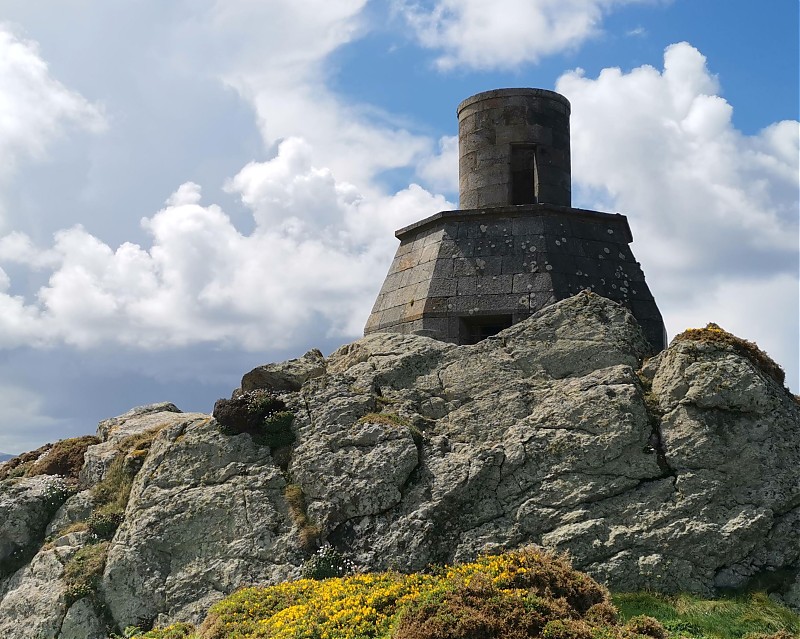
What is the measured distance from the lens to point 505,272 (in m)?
17.5

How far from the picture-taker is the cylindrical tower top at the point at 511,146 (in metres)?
19.2

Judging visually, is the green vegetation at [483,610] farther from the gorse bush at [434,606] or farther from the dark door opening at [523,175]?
the dark door opening at [523,175]

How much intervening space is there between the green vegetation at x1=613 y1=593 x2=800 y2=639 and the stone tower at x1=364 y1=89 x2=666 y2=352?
264 inches

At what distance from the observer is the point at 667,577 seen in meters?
11.6

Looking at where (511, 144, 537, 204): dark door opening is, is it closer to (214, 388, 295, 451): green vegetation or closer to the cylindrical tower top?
the cylindrical tower top

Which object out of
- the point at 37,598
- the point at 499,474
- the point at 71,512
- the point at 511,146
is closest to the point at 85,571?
the point at 37,598

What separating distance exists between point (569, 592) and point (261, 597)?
4049 mm


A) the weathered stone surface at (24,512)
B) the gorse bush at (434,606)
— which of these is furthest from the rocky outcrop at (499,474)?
the gorse bush at (434,606)

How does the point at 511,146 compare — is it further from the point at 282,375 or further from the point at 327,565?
the point at 327,565

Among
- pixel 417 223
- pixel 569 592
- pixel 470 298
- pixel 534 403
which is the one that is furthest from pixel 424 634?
pixel 417 223

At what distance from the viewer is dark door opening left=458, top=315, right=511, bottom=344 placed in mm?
17266

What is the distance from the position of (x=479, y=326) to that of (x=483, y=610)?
895 centimetres

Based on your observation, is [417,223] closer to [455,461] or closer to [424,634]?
[455,461]

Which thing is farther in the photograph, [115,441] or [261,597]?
[115,441]
